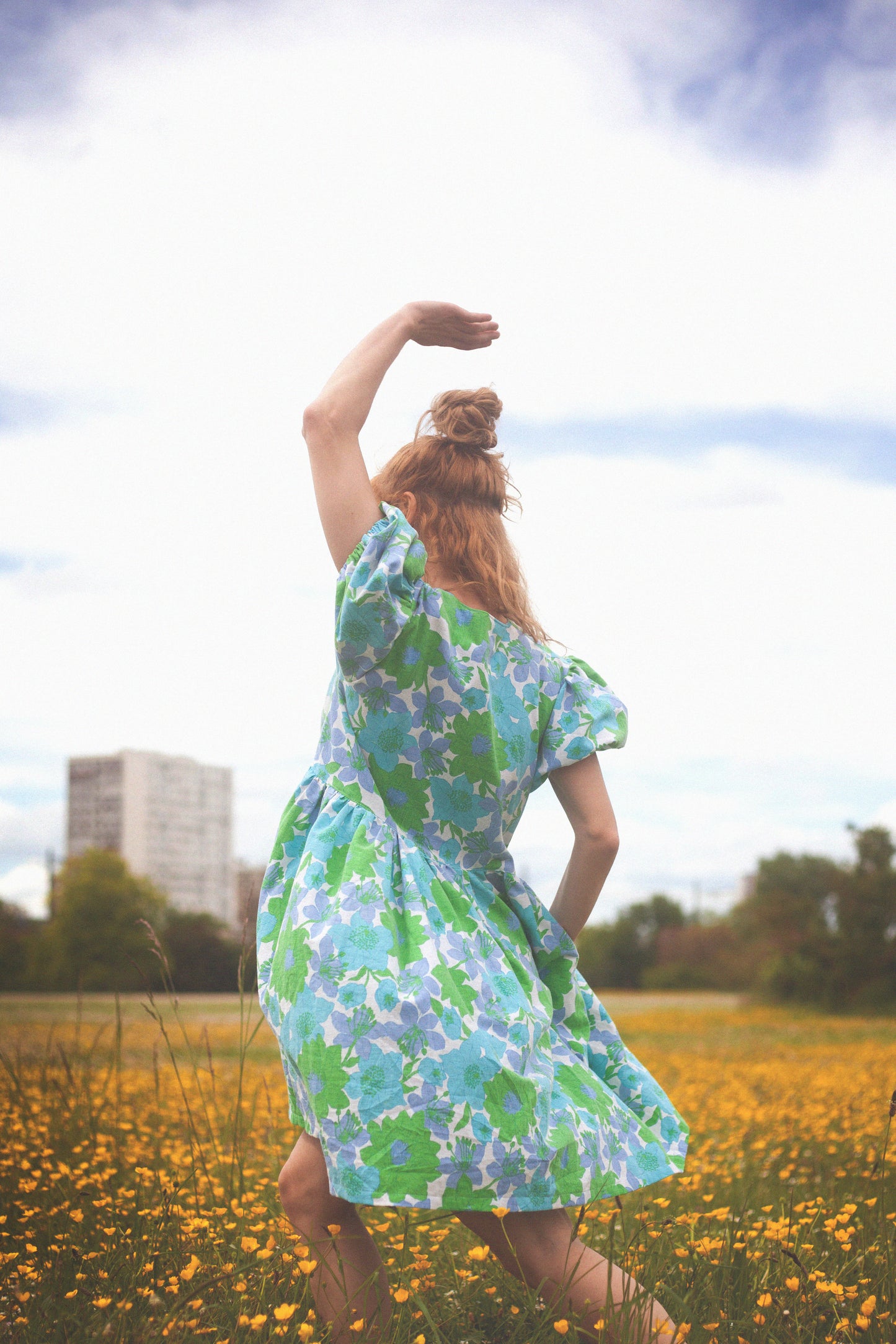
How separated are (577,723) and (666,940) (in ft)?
135

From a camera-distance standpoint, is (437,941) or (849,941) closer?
(437,941)

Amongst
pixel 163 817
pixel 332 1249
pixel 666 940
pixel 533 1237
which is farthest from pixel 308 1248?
pixel 163 817

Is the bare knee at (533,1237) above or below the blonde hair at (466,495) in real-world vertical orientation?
below

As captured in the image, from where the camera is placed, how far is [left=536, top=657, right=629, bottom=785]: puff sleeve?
6.81 ft

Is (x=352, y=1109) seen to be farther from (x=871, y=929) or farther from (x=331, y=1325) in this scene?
(x=871, y=929)

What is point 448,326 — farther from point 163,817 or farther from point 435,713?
point 163,817

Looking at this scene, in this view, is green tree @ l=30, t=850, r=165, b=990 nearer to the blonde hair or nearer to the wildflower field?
the wildflower field

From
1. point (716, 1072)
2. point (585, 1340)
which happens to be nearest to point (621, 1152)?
point (585, 1340)

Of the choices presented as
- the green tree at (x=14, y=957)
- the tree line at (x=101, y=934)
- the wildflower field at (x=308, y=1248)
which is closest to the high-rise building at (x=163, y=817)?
the tree line at (x=101, y=934)

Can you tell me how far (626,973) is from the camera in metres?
40.1

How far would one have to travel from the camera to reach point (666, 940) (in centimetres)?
4103

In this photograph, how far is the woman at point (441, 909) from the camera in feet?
5.67

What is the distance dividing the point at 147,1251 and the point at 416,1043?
1.14 m

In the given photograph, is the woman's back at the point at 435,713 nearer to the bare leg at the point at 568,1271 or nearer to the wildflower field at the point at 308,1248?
the bare leg at the point at 568,1271
